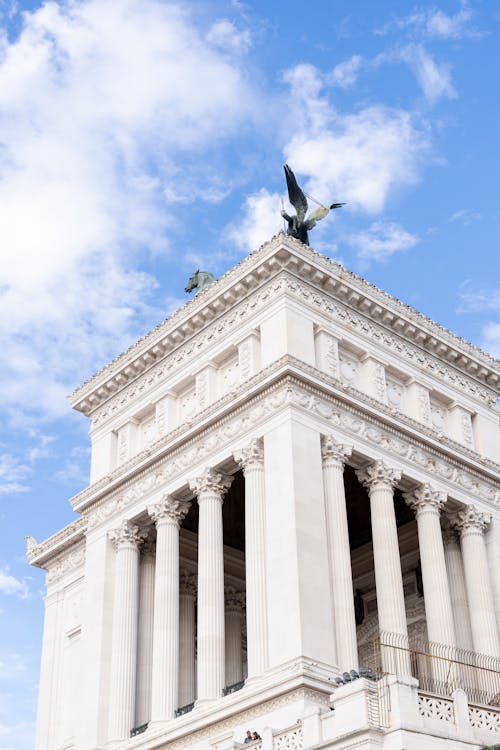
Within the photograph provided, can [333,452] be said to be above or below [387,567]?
above

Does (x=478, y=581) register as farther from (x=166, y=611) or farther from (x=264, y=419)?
(x=166, y=611)

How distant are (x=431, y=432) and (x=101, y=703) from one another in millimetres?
16058

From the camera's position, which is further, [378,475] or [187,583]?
[187,583]

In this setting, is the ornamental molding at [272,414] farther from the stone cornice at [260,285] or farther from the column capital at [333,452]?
the stone cornice at [260,285]

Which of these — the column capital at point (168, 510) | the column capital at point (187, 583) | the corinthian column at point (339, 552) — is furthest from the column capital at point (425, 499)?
the column capital at point (187, 583)

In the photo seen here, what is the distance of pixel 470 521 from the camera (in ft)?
149

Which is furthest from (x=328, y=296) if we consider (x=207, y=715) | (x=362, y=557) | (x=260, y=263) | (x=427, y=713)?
(x=427, y=713)

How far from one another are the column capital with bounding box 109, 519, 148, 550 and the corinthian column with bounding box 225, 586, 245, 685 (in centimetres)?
585

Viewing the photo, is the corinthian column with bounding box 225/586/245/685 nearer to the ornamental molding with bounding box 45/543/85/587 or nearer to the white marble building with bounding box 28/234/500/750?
the white marble building with bounding box 28/234/500/750

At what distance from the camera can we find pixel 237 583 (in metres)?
50.4

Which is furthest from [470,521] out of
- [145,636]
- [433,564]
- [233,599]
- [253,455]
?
[145,636]

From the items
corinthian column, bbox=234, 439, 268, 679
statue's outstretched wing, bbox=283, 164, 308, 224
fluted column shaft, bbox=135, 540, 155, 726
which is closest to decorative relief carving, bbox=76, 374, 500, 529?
corinthian column, bbox=234, 439, 268, 679

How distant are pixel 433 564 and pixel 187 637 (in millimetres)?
10929

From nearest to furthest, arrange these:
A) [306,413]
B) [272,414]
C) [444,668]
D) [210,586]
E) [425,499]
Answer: [444,668] < [306,413] < [272,414] < [210,586] < [425,499]
